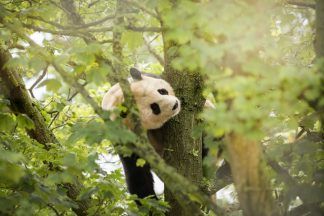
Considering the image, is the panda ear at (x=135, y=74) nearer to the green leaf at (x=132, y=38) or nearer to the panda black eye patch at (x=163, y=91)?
the panda black eye patch at (x=163, y=91)

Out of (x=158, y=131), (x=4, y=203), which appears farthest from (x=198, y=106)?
(x=4, y=203)

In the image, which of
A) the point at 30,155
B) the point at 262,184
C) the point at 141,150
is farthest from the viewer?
the point at 30,155

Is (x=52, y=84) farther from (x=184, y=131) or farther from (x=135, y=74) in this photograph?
(x=135, y=74)

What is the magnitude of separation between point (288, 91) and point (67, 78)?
1.24m

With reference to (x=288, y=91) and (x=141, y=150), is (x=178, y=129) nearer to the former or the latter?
(x=141, y=150)

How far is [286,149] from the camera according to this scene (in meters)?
2.81

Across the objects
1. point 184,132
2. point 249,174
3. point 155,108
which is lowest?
point 249,174

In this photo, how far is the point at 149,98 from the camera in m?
4.16

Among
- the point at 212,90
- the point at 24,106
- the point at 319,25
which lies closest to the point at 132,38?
the point at 212,90

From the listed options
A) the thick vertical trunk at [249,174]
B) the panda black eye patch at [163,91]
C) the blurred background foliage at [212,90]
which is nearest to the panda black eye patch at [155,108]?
the panda black eye patch at [163,91]

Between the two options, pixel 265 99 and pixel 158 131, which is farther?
pixel 158 131

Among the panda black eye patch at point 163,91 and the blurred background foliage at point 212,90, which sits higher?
the panda black eye patch at point 163,91

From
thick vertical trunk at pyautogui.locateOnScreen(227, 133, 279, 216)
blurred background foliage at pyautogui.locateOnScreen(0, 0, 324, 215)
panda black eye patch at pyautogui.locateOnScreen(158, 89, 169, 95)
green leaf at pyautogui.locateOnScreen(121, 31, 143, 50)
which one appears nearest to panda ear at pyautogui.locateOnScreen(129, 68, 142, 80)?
panda black eye patch at pyautogui.locateOnScreen(158, 89, 169, 95)

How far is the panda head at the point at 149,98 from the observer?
402 cm
